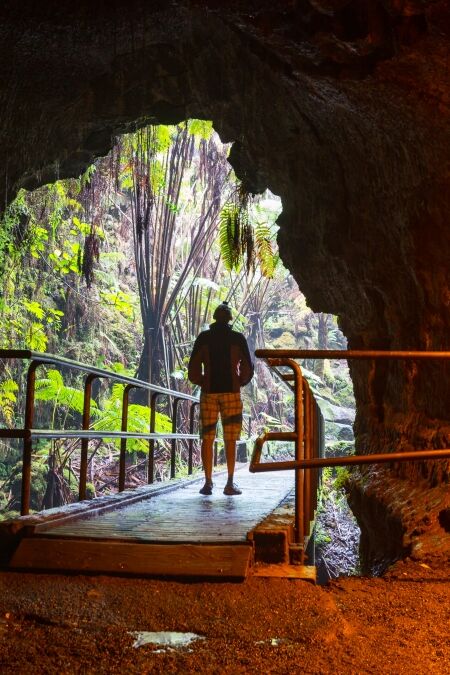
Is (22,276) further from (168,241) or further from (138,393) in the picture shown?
(138,393)

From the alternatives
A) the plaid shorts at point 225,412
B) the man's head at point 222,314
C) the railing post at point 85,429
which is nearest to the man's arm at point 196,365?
the plaid shorts at point 225,412

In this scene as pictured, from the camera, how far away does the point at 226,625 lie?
264 cm

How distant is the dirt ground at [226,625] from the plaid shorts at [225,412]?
8.63 feet

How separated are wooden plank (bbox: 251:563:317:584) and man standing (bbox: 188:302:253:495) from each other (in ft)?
8.68

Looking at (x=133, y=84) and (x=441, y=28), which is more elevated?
(x=133, y=84)

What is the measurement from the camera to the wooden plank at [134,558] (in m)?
→ 3.27

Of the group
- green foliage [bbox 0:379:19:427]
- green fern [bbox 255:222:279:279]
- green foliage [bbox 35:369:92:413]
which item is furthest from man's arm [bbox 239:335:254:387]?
green foliage [bbox 0:379:19:427]

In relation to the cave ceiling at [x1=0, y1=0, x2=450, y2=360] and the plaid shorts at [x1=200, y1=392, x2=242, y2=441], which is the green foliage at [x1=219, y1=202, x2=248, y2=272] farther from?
the plaid shorts at [x1=200, y1=392, x2=242, y2=441]

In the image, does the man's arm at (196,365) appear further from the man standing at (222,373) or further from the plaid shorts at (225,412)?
the plaid shorts at (225,412)

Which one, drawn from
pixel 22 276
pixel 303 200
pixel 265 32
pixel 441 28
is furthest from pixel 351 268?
pixel 22 276

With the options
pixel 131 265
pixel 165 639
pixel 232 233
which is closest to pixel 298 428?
pixel 165 639

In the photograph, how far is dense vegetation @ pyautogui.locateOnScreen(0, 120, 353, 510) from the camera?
32.8 feet

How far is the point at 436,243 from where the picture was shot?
5.13 metres

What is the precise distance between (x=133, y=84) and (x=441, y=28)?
447 cm
